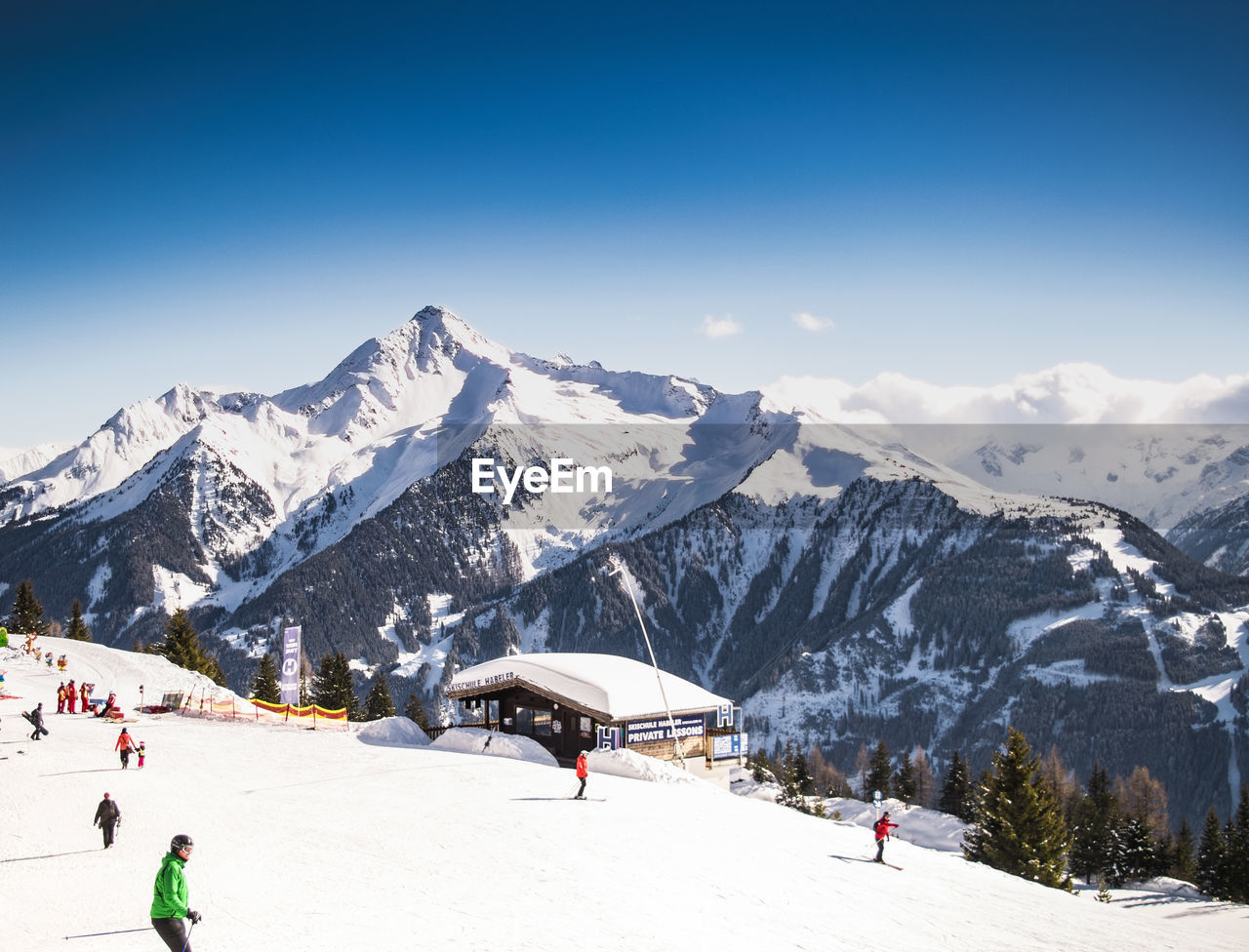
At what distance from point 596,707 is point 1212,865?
6100cm

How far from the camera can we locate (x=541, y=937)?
1964 centimetres

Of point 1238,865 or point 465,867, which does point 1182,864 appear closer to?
point 1238,865

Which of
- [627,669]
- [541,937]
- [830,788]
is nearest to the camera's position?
[541,937]

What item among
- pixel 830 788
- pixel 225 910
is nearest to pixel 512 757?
pixel 225 910

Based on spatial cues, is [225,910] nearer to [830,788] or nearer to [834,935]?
[834,935]

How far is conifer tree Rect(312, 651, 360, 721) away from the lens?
92.0m

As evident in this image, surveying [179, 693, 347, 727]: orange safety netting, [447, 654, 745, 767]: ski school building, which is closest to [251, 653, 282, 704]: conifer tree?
[179, 693, 347, 727]: orange safety netting

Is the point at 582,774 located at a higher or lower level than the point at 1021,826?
higher

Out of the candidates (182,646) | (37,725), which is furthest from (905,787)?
(37,725)

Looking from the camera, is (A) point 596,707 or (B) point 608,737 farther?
(A) point 596,707

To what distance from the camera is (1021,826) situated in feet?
166

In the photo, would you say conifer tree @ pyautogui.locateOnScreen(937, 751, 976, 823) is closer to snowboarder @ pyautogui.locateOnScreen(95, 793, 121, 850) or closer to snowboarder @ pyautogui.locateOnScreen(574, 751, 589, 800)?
snowboarder @ pyautogui.locateOnScreen(574, 751, 589, 800)

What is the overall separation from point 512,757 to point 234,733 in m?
14.0

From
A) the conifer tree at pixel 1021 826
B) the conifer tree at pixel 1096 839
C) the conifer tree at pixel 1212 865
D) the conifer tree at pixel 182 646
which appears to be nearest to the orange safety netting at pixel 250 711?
the conifer tree at pixel 182 646
